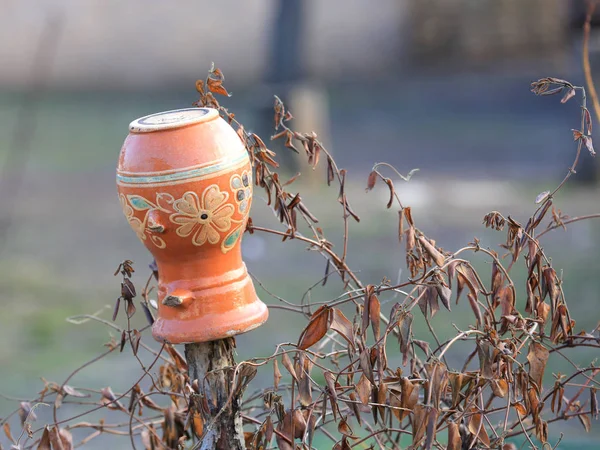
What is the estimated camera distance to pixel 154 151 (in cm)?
180

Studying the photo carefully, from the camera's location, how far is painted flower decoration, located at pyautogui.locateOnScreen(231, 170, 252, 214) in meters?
1.84

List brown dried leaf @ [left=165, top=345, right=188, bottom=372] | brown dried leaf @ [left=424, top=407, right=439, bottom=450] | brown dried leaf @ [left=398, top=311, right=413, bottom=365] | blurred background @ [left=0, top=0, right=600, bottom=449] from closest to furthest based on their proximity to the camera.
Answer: brown dried leaf @ [left=424, top=407, right=439, bottom=450] → brown dried leaf @ [left=398, top=311, right=413, bottom=365] → brown dried leaf @ [left=165, top=345, right=188, bottom=372] → blurred background @ [left=0, top=0, right=600, bottom=449]

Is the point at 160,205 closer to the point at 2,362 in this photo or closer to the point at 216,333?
the point at 216,333

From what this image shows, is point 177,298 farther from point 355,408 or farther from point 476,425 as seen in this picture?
point 476,425

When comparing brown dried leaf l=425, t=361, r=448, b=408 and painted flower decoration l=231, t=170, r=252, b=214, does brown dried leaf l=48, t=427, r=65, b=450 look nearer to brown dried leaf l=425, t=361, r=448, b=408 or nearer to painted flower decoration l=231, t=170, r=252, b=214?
painted flower decoration l=231, t=170, r=252, b=214

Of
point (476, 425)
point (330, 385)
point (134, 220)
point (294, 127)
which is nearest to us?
point (330, 385)

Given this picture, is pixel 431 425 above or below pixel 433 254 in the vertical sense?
below

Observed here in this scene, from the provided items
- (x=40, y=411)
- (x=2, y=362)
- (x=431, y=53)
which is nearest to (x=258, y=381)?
(x=40, y=411)

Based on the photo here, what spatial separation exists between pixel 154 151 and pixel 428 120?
397 inches

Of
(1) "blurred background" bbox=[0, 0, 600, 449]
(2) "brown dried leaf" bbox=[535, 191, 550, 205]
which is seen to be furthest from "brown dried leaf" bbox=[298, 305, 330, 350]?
(1) "blurred background" bbox=[0, 0, 600, 449]

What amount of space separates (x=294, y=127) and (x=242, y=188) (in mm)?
7056

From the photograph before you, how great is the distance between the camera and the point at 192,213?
180 centimetres

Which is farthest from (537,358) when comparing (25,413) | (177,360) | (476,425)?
(25,413)

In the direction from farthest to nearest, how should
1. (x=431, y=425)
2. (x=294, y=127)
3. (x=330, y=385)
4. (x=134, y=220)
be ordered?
(x=294, y=127) < (x=134, y=220) < (x=330, y=385) < (x=431, y=425)
